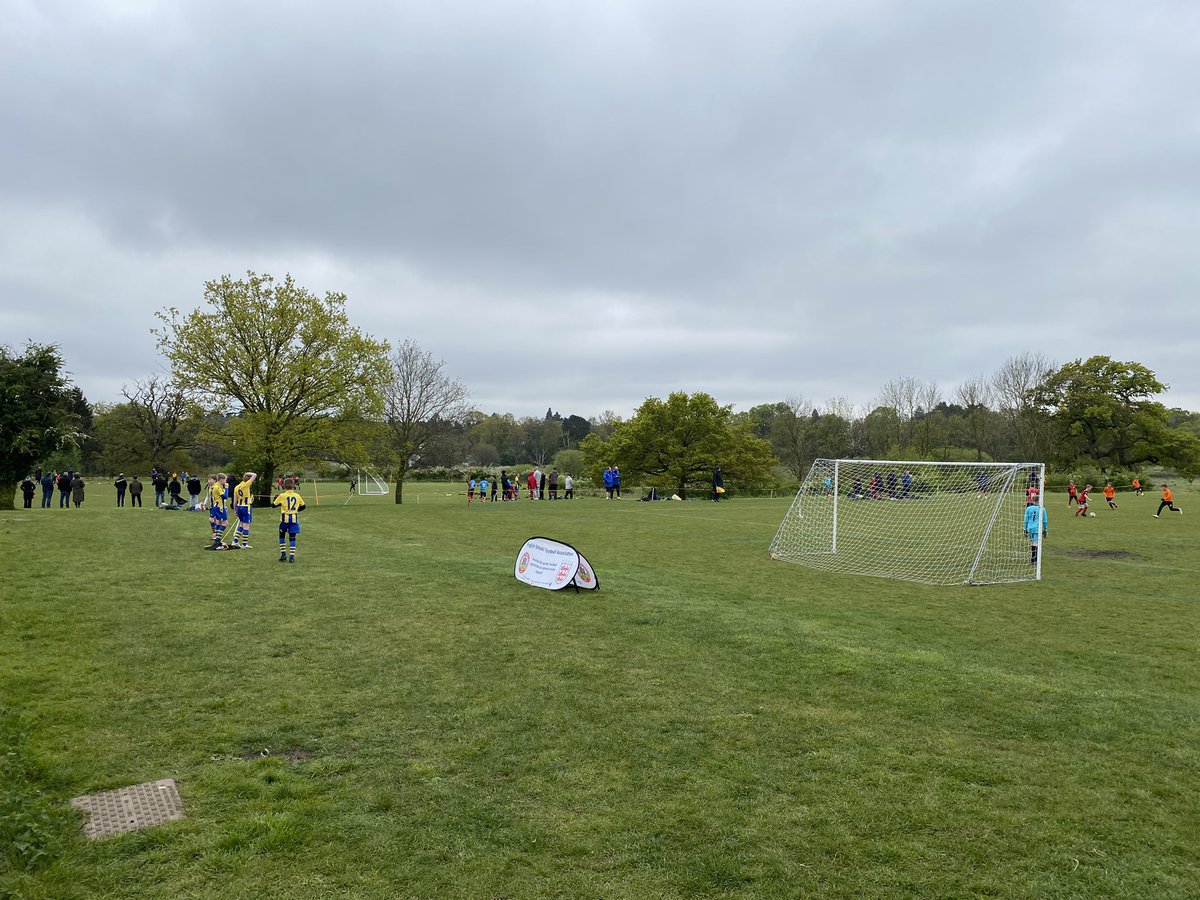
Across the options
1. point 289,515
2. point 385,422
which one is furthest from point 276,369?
point 289,515

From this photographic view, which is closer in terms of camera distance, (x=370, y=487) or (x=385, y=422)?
(x=385, y=422)

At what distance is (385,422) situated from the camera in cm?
4016

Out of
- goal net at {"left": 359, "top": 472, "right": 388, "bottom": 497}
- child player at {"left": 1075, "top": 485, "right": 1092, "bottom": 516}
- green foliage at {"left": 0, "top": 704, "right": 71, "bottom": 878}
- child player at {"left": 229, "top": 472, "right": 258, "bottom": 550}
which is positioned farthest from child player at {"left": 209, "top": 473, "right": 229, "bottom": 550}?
goal net at {"left": 359, "top": 472, "right": 388, "bottom": 497}

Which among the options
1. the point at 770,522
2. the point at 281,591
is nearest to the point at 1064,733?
the point at 281,591

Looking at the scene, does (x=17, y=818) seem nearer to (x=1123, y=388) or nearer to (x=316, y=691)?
(x=316, y=691)

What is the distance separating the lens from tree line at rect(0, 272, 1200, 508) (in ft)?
106

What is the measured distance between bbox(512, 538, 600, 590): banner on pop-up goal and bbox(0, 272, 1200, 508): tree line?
709 inches

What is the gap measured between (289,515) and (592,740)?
35.9ft

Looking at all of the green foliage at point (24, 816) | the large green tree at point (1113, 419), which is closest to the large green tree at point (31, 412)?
the green foliage at point (24, 816)

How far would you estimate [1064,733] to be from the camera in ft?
18.7

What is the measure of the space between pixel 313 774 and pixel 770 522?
79.0 feet

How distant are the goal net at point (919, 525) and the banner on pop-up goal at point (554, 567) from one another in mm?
6559

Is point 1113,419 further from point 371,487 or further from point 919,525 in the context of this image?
point 371,487

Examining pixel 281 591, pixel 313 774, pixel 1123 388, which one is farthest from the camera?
pixel 1123 388
